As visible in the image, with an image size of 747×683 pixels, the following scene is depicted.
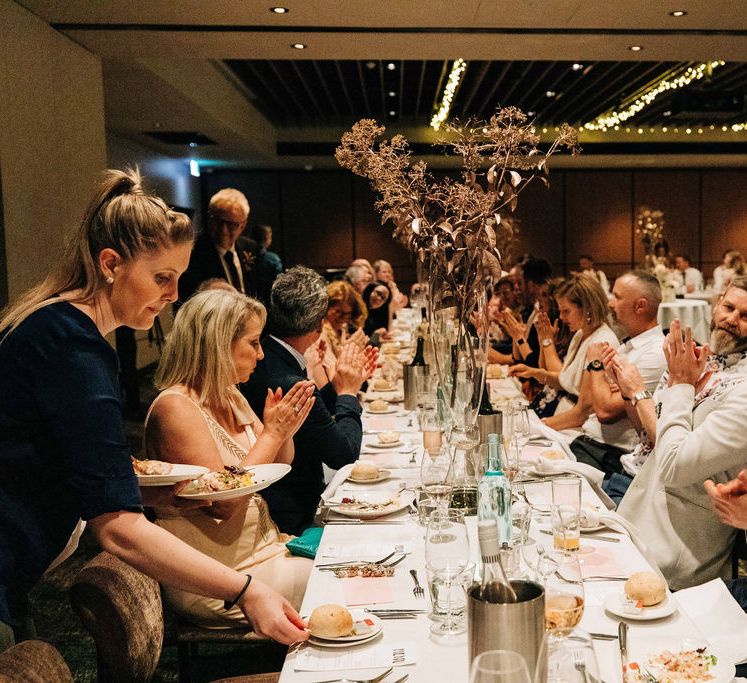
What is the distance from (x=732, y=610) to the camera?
5.59 ft

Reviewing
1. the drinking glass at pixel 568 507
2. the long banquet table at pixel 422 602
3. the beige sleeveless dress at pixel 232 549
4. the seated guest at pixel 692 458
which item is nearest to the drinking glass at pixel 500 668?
the long banquet table at pixel 422 602

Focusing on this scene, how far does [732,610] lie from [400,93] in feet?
31.7

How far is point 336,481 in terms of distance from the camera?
2.54m

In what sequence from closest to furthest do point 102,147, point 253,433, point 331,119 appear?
point 253,433, point 102,147, point 331,119

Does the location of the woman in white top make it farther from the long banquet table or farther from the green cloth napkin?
the green cloth napkin

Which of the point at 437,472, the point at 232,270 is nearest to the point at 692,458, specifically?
the point at 437,472

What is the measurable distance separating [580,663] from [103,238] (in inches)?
44.1

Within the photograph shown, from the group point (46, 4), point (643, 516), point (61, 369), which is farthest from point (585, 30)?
point (61, 369)

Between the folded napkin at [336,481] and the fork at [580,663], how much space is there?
132 centimetres

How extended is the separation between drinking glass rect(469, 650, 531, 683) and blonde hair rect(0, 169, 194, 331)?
98cm

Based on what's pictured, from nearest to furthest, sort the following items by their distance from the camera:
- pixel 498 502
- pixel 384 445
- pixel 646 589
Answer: pixel 646 589 → pixel 498 502 → pixel 384 445

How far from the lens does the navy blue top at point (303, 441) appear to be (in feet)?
9.36

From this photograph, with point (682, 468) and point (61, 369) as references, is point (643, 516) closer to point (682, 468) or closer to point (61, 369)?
point (682, 468)

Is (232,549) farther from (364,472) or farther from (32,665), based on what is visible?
(32,665)
